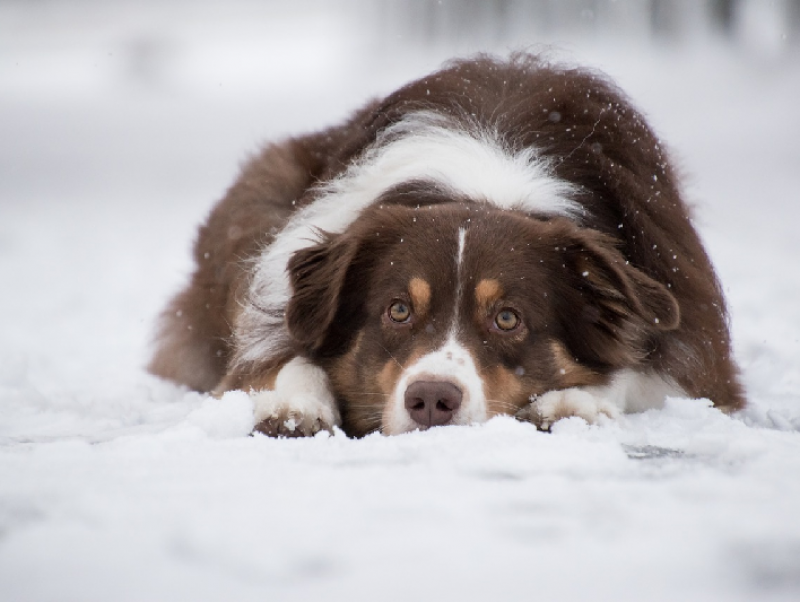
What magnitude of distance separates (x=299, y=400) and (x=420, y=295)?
2.23 feet

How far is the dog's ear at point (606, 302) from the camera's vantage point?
3.93 m

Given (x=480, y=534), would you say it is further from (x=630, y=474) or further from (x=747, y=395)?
(x=747, y=395)

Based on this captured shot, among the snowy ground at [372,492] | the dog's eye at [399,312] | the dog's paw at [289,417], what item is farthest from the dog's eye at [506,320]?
the dog's paw at [289,417]

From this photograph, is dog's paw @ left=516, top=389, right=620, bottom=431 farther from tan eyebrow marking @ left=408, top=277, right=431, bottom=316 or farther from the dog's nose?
tan eyebrow marking @ left=408, top=277, right=431, bottom=316

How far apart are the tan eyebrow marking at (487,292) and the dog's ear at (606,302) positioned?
38 centimetres

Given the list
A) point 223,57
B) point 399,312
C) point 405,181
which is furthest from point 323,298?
point 223,57

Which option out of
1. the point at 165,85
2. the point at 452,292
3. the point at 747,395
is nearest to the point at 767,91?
the point at 165,85

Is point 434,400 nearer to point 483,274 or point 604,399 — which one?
point 483,274

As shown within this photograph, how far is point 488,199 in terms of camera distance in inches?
171

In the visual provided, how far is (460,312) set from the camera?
12.3 feet

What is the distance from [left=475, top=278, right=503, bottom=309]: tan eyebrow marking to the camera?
3.74 metres

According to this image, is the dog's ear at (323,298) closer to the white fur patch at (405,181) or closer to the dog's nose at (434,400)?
the white fur patch at (405,181)

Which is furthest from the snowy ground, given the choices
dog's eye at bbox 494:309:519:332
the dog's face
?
dog's eye at bbox 494:309:519:332

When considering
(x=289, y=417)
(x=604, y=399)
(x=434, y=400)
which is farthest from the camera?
(x=604, y=399)
